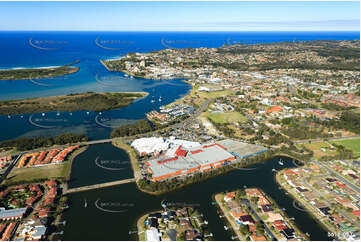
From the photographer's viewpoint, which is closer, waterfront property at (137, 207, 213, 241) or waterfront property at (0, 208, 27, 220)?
waterfront property at (137, 207, 213, 241)

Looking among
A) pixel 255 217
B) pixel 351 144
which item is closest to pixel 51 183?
pixel 255 217

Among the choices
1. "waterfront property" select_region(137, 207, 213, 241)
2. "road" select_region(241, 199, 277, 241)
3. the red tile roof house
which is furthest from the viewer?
the red tile roof house

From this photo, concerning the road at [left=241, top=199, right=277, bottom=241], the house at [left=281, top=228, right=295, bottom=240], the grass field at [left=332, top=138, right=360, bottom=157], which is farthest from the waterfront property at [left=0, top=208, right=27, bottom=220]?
the grass field at [left=332, top=138, right=360, bottom=157]

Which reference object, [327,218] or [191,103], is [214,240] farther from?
[191,103]

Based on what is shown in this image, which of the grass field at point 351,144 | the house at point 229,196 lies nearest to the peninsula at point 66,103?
the house at point 229,196

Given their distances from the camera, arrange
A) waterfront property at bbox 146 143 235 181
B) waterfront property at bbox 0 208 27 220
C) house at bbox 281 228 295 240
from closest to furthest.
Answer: house at bbox 281 228 295 240, waterfront property at bbox 0 208 27 220, waterfront property at bbox 146 143 235 181

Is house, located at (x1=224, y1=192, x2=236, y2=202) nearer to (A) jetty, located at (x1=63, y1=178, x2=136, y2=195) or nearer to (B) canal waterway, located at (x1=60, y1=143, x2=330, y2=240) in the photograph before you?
(B) canal waterway, located at (x1=60, y1=143, x2=330, y2=240)

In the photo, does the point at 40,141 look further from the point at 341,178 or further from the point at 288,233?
the point at 341,178
